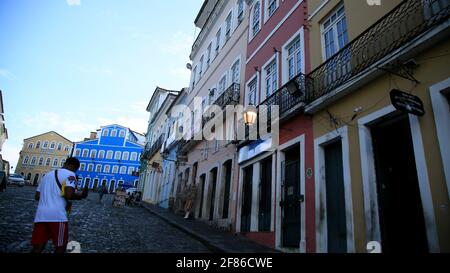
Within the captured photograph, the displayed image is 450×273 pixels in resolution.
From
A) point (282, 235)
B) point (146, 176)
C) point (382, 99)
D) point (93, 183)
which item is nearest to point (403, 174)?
point (382, 99)

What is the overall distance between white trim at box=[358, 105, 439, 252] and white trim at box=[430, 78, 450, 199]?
0.32 meters

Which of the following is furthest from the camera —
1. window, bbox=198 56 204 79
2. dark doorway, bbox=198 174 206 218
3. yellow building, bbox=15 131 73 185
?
yellow building, bbox=15 131 73 185

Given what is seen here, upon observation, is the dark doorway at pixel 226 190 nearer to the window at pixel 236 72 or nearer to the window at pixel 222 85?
the window at pixel 236 72

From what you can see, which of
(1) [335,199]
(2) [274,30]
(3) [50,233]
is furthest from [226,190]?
(3) [50,233]

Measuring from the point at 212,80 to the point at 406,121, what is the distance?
1312 centimetres

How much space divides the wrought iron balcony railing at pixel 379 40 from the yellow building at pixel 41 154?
5786cm

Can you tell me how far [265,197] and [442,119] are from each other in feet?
18.9

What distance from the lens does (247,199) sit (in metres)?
10.8

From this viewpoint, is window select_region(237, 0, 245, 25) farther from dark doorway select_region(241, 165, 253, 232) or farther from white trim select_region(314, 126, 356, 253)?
white trim select_region(314, 126, 356, 253)

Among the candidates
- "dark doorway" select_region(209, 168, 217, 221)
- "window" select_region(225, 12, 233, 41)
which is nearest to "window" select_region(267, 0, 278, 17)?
"window" select_region(225, 12, 233, 41)

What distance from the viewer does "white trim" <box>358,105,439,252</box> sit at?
15.0 feet

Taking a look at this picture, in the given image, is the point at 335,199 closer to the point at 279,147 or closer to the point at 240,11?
the point at 279,147

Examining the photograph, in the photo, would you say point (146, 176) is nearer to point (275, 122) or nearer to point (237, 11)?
point (237, 11)

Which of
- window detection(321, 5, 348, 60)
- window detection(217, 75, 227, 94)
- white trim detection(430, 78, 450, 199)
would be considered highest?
window detection(217, 75, 227, 94)
